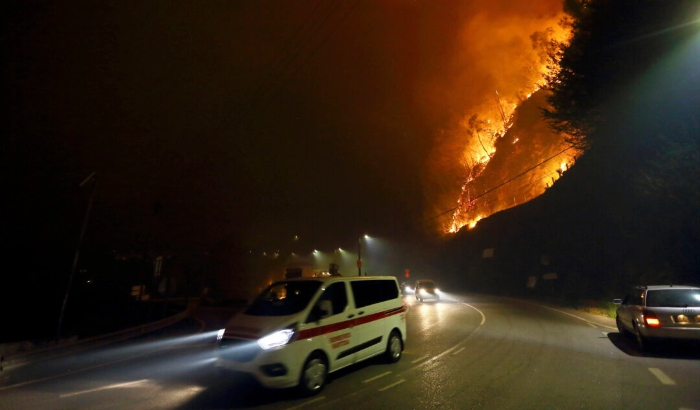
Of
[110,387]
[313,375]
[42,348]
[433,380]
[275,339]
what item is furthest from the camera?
[42,348]

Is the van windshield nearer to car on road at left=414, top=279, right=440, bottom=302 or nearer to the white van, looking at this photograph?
the white van

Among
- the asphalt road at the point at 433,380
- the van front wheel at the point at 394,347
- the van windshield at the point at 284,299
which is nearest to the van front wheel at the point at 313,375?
the asphalt road at the point at 433,380

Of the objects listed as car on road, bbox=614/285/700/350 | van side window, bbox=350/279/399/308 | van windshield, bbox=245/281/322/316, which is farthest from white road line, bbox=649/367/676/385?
van windshield, bbox=245/281/322/316

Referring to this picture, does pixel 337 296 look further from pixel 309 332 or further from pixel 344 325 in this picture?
pixel 309 332

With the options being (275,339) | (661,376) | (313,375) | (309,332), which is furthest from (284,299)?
(661,376)

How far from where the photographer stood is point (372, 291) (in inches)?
375

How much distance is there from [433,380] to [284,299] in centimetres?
297

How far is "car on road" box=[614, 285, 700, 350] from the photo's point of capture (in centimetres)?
936

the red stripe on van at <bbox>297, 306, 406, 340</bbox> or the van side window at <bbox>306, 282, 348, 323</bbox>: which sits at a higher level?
the van side window at <bbox>306, 282, 348, 323</bbox>

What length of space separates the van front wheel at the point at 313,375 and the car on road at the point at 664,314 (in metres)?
7.20

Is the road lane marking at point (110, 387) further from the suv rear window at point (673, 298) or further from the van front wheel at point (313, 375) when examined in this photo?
the suv rear window at point (673, 298)

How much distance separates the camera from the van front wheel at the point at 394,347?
941 cm

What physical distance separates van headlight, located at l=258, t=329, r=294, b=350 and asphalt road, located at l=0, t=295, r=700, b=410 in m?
0.81

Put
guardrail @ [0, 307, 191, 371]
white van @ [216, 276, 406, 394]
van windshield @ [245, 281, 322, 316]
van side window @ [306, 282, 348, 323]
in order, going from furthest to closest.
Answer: guardrail @ [0, 307, 191, 371] < van windshield @ [245, 281, 322, 316] < van side window @ [306, 282, 348, 323] < white van @ [216, 276, 406, 394]
